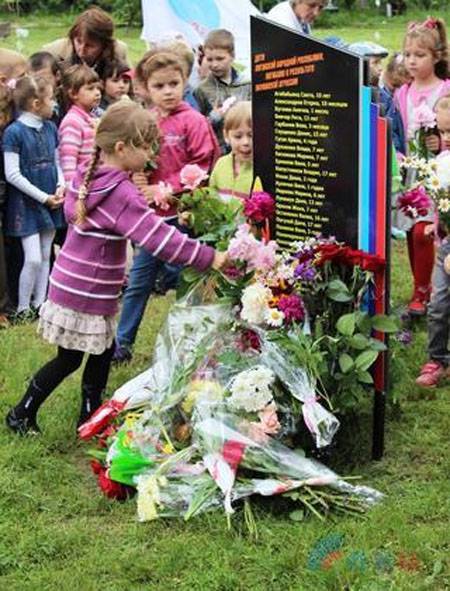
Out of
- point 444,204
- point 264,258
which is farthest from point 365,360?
point 444,204

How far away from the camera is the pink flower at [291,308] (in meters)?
4.37

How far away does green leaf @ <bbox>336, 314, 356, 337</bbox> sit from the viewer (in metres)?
4.35

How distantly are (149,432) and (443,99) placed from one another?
2371mm

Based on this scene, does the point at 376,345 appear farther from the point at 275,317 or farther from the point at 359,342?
the point at 275,317

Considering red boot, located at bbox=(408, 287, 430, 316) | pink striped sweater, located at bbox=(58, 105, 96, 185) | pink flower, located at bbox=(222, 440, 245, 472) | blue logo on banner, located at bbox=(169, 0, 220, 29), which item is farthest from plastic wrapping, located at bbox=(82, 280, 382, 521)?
blue logo on banner, located at bbox=(169, 0, 220, 29)

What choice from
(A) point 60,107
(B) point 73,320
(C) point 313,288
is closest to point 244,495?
(C) point 313,288

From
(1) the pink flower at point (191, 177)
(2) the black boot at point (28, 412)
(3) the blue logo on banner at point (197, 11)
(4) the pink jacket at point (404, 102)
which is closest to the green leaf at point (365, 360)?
(1) the pink flower at point (191, 177)

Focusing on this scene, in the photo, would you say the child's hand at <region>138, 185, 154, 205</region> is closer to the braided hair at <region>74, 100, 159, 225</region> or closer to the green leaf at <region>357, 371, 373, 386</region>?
the braided hair at <region>74, 100, 159, 225</region>

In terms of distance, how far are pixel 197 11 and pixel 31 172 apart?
3462 mm

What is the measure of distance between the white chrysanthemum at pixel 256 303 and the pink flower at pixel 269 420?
38 cm

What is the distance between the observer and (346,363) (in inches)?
171

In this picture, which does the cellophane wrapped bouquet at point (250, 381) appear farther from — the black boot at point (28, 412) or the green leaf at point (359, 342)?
the black boot at point (28, 412)

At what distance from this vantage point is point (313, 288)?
175 inches

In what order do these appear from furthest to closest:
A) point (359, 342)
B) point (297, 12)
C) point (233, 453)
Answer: point (297, 12) → point (359, 342) → point (233, 453)
